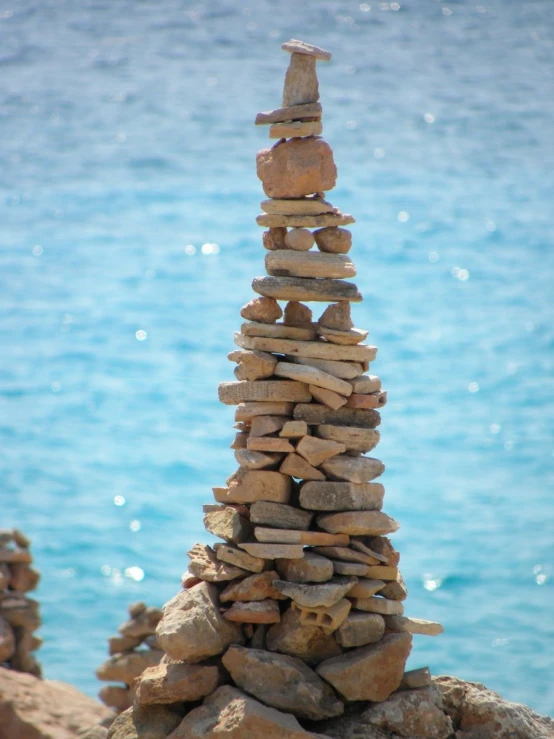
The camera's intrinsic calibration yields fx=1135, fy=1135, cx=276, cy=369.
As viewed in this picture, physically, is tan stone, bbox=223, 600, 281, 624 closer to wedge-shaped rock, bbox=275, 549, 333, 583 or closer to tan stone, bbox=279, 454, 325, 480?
wedge-shaped rock, bbox=275, 549, 333, 583

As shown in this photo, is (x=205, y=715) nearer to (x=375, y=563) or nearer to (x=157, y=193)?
(x=375, y=563)

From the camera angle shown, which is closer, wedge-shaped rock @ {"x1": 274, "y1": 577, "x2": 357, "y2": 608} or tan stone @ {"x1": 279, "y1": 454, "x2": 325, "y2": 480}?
wedge-shaped rock @ {"x1": 274, "y1": 577, "x2": 357, "y2": 608}

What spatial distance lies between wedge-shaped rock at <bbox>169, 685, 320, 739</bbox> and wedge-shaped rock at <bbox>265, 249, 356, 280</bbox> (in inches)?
89.8

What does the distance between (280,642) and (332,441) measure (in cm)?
124

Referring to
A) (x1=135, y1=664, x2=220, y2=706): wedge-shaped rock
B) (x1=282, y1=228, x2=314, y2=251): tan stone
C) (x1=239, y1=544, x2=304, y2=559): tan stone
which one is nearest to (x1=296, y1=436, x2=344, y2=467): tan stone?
(x1=239, y1=544, x2=304, y2=559): tan stone

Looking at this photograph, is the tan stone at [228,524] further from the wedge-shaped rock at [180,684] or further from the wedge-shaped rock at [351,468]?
the wedge-shaped rock at [180,684]

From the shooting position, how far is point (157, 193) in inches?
836

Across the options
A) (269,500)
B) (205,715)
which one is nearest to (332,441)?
(269,500)

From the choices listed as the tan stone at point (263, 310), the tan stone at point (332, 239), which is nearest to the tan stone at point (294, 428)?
the tan stone at point (263, 310)

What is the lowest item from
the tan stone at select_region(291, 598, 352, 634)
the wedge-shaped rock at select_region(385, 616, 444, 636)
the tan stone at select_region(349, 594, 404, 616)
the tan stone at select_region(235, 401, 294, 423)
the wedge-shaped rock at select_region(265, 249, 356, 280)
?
the tan stone at select_region(291, 598, 352, 634)

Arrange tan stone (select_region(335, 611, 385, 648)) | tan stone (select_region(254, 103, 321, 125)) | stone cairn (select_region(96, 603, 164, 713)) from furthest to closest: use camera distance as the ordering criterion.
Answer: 1. stone cairn (select_region(96, 603, 164, 713))
2. tan stone (select_region(254, 103, 321, 125))
3. tan stone (select_region(335, 611, 385, 648))

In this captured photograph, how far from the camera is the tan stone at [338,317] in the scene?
6.96 metres

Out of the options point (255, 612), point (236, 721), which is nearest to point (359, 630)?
point (255, 612)

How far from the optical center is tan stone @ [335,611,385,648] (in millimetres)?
6730
